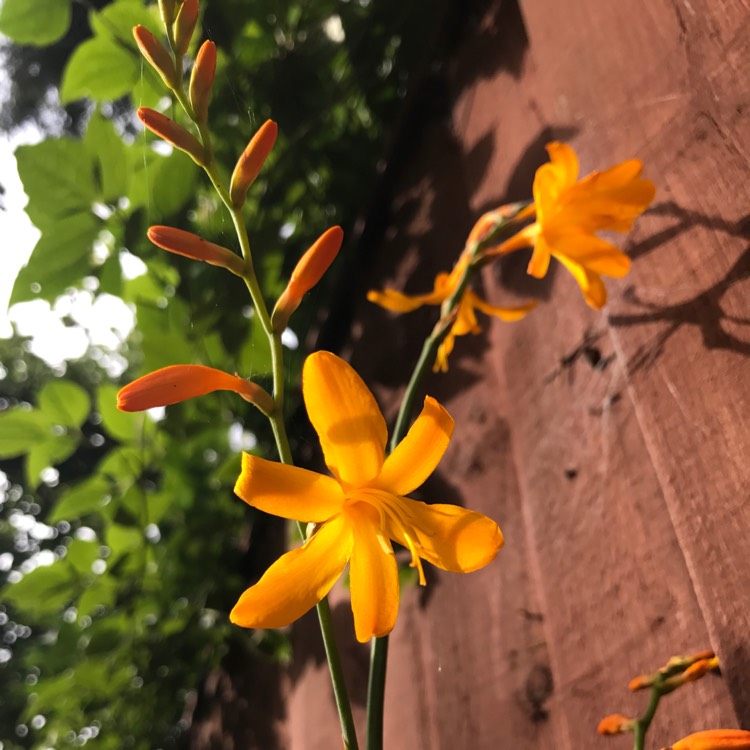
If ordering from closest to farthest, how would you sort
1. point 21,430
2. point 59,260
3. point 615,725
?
point 615,725
point 59,260
point 21,430

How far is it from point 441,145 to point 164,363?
1.47 ft

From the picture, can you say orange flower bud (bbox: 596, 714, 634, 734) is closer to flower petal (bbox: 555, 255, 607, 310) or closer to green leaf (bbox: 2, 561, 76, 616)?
flower petal (bbox: 555, 255, 607, 310)

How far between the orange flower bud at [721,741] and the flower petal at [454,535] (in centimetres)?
14

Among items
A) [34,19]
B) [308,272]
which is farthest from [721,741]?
[34,19]

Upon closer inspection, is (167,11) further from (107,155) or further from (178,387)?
(107,155)

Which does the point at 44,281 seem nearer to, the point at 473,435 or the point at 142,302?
the point at 142,302

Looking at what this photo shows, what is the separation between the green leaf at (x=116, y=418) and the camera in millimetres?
955

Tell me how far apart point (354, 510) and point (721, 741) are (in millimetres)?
194

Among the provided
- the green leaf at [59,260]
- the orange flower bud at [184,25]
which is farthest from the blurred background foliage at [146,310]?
the orange flower bud at [184,25]

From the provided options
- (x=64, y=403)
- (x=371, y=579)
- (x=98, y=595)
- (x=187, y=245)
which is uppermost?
(x=187, y=245)

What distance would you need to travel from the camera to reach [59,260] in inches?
27.0

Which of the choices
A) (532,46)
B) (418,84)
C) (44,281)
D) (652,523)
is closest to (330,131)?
(418,84)

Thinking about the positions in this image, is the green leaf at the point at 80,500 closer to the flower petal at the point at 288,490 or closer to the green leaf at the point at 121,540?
the green leaf at the point at 121,540

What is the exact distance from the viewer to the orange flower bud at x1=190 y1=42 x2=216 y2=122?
0.34m
